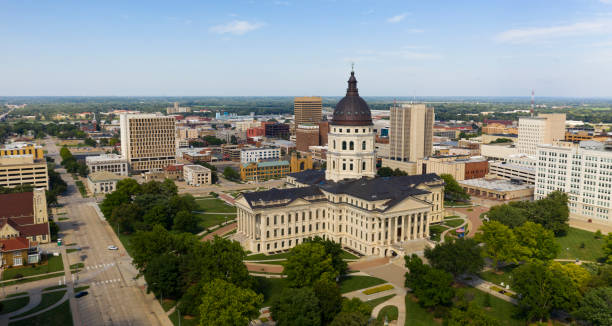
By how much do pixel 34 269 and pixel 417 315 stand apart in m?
73.0

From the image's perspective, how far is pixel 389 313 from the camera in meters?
68.4

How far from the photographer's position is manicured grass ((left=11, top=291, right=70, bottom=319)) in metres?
70.4

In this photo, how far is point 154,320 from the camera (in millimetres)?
67312

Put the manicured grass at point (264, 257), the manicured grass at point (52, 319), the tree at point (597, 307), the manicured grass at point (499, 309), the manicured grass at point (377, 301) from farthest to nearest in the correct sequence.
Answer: the manicured grass at point (264, 257), the manicured grass at point (377, 301), the manicured grass at point (52, 319), the manicured grass at point (499, 309), the tree at point (597, 307)

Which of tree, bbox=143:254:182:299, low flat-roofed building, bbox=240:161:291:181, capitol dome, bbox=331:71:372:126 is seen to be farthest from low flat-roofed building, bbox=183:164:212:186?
tree, bbox=143:254:182:299

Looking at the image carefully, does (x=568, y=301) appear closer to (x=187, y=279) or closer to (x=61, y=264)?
(x=187, y=279)

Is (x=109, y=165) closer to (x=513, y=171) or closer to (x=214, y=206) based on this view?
(x=214, y=206)

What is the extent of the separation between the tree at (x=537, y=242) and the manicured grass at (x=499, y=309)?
16.0 m

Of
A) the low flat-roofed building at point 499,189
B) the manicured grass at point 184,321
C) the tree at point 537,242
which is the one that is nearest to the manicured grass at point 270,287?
the manicured grass at point 184,321

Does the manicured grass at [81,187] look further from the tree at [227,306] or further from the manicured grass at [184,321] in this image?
the tree at [227,306]

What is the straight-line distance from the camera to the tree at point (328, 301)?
62219mm

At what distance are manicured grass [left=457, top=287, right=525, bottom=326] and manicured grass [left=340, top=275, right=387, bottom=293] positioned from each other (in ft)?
51.2

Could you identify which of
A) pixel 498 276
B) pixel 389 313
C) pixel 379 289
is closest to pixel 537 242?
pixel 498 276

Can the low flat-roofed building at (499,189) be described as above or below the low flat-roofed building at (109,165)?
below
